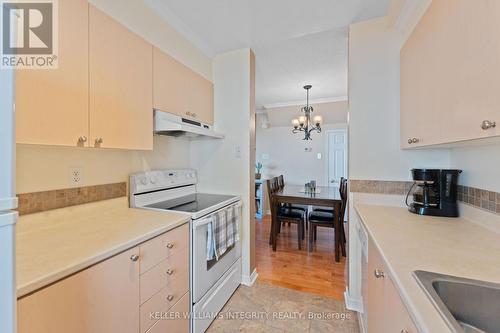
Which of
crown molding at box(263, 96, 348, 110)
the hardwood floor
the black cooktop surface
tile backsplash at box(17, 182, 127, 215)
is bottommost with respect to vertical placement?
the hardwood floor

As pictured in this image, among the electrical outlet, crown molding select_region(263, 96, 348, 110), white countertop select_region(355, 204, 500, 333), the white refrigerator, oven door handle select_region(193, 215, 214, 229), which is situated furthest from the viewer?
crown molding select_region(263, 96, 348, 110)

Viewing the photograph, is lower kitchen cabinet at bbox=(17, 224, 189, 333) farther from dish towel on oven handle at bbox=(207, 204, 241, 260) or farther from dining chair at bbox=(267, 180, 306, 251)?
dining chair at bbox=(267, 180, 306, 251)

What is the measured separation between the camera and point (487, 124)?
0.73 meters

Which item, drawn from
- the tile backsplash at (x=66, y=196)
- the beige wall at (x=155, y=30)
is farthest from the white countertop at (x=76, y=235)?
the beige wall at (x=155, y=30)

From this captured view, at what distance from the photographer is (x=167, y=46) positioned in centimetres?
174

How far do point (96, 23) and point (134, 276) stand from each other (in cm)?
Result: 133

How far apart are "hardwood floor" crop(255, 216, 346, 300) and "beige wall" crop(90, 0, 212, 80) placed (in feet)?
7.32

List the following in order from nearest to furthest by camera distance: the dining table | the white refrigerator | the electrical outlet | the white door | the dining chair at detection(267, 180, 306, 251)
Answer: the white refrigerator < the electrical outlet < the dining table < the dining chair at detection(267, 180, 306, 251) < the white door

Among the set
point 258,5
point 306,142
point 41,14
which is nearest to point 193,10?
point 258,5

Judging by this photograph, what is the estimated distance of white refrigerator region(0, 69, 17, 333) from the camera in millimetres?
448

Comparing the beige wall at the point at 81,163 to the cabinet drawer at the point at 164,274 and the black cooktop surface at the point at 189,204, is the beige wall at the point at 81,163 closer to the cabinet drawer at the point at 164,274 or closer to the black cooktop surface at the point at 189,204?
the black cooktop surface at the point at 189,204

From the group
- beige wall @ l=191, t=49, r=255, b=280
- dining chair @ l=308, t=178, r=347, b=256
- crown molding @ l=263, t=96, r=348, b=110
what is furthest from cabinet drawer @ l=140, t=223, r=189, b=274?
crown molding @ l=263, t=96, r=348, b=110

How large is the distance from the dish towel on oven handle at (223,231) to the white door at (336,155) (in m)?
3.11

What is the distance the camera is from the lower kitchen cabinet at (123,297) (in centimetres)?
71
